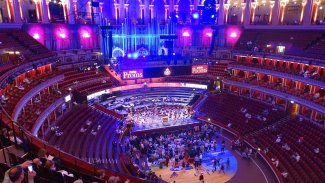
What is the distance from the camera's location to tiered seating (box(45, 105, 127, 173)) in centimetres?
2006

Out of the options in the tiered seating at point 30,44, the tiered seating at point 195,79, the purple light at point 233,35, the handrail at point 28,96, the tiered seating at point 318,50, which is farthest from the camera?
the purple light at point 233,35

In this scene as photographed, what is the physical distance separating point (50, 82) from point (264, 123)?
882 inches

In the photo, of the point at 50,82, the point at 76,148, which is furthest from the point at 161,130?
the point at 50,82

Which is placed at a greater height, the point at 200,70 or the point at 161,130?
the point at 200,70

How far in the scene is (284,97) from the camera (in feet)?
98.2

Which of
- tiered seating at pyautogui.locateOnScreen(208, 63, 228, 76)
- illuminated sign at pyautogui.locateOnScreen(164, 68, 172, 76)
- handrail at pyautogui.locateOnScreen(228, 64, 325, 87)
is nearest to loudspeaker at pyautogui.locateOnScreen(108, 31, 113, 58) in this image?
illuminated sign at pyautogui.locateOnScreen(164, 68, 172, 76)

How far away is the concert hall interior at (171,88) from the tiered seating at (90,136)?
134 mm

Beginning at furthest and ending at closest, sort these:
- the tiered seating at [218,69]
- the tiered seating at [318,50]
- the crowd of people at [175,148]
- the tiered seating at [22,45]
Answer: the tiered seating at [218,69]
the tiered seating at [318,50]
the tiered seating at [22,45]
the crowd of people at [175,148]

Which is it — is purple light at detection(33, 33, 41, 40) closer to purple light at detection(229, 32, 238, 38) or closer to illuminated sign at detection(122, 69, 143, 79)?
illuminated sign at detection(122, 69, 143, 79)

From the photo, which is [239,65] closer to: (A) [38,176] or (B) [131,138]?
(B) [131,138]

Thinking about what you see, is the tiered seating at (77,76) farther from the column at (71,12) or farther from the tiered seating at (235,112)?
the tiered seating at (235,112)

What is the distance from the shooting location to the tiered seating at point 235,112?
94.5 feet

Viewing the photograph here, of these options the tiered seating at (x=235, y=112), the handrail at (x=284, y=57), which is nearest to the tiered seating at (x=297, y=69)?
the handrail at (x=284, y=57)

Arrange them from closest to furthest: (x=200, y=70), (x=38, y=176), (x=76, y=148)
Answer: (x=38, y=176)
(x=76, y=148)
(x=200, y=70)
